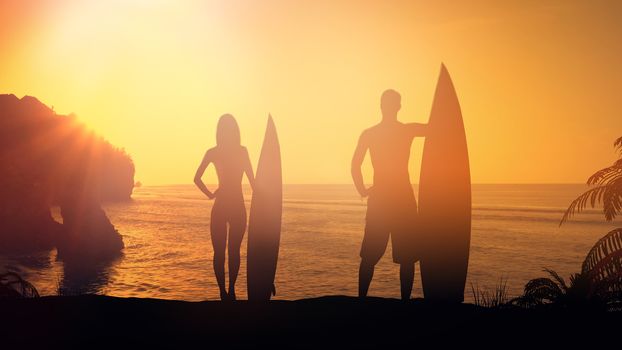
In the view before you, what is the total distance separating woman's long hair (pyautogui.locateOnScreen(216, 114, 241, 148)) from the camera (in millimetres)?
7664

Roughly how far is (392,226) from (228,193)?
287cm

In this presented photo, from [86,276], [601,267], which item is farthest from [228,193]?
[86,276]

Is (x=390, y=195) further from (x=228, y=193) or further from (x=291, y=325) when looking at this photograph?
(x=228, y=193)

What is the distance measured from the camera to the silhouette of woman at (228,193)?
7500 mm

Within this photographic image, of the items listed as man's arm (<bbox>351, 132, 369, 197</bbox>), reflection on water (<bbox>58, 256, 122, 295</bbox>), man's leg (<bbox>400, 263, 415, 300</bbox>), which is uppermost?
man's arm (<bbox>351, 132, 369, 197</bbox>)

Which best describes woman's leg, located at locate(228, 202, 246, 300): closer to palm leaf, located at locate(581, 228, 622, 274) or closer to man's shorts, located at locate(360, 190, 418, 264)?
man's shorts, located at locate(360, 190, 418, 264)

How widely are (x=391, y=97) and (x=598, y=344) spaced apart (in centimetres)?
404

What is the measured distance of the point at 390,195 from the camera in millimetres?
6516

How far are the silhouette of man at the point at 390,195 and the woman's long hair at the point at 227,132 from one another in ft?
7.56

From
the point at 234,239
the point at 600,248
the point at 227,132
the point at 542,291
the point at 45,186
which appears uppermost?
the point at 227,132

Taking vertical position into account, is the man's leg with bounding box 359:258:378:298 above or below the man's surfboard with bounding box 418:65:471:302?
below

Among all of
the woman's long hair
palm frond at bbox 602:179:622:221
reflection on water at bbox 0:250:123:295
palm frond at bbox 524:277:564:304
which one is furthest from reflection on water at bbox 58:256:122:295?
palm frond at bbox 602:179:622:221

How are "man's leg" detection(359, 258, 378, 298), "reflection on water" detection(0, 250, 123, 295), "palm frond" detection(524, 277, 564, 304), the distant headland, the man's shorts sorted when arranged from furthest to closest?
the distant headland → "reflection on water" detection(0, 250, 123, 295) → "palm frond" detection(524, 277, 564, 304) → "man's leg" detection(359, 258, 378, 298) → the man's shorts

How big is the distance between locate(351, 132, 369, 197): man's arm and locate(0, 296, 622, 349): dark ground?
176 centimetres
